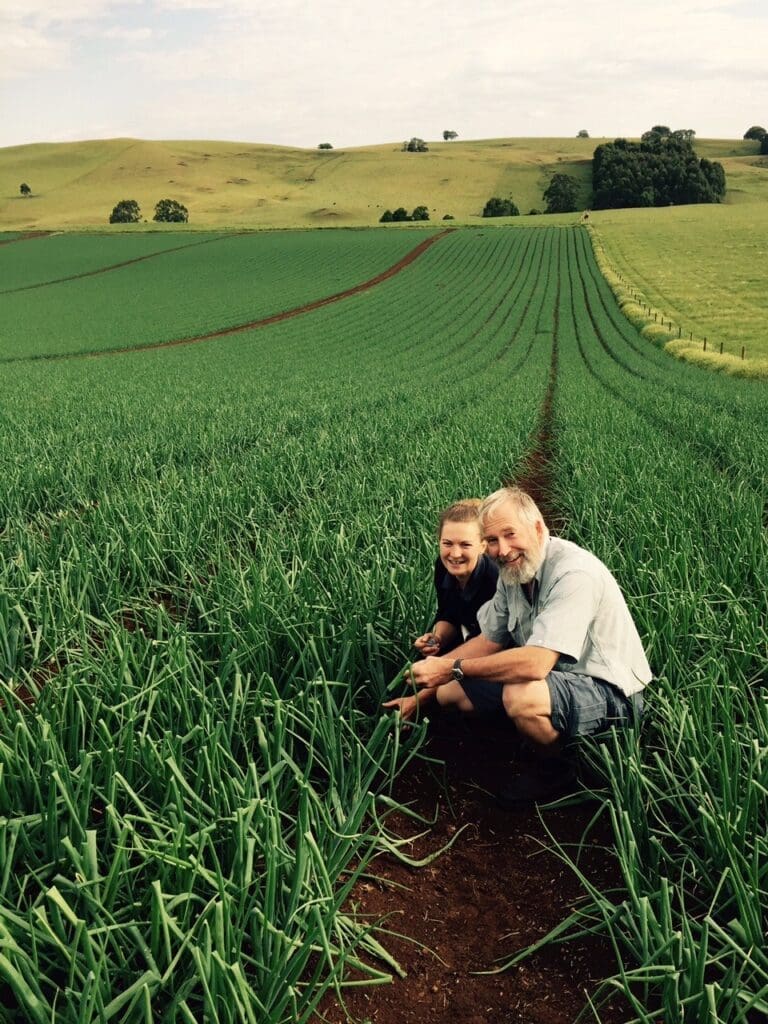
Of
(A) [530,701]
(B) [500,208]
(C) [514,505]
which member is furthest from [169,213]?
(A) [530,701]

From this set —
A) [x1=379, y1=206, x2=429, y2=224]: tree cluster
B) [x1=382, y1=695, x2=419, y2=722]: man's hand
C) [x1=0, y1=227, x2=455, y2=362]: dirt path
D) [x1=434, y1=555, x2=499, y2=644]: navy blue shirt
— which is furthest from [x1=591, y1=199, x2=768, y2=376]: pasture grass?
[x1=382, y1=695, x2=419, y2=722]: man's hand

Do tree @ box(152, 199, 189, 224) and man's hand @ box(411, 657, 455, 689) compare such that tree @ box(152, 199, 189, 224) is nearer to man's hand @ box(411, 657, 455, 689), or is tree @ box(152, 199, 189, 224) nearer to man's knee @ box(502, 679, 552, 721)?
man's hand @ box(411, 657, 455, 689)

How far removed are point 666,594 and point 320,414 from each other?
9364mm

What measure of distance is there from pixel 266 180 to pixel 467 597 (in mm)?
132159

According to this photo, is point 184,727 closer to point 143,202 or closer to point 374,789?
point 374,789

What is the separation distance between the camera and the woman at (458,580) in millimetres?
3383

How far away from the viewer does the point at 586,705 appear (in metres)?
2.96

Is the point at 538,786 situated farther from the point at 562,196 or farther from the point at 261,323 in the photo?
the point at 562,196

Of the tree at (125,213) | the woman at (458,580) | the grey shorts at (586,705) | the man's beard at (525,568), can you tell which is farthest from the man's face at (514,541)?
the tree at (125,213)

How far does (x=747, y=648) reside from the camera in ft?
10.2

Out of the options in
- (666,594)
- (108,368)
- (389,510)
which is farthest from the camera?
(108,368)

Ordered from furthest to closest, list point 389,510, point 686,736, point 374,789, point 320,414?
1. point 320,414
2. point 389,510
3. point 374,789
4. point 686,736

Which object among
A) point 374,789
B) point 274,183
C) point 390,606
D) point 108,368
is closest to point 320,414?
point 390,606

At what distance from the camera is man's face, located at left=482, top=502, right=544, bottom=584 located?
10.00 ft
